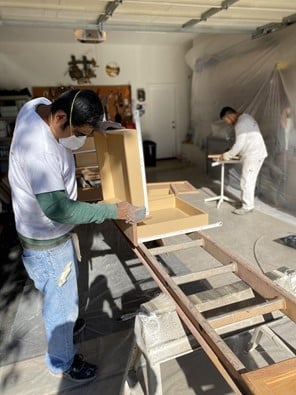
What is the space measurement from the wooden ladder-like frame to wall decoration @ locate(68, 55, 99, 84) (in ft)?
20.0

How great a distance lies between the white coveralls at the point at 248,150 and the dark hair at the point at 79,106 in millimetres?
3022

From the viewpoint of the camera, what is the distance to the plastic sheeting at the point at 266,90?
384 cm

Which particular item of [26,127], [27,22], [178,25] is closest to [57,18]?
[27,22]

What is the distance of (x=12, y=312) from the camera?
2238 mm

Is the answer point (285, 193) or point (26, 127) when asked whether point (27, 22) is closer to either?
point (26, 127)

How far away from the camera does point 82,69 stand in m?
6.82

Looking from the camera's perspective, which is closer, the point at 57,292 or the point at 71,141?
the point at 71,141

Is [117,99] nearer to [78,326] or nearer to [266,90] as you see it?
[266,90]

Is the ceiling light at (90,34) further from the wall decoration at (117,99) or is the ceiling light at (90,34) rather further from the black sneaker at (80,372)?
the wall decoration at (117,99)

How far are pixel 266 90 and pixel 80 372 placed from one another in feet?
13.5

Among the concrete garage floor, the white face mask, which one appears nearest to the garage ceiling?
the white face mask

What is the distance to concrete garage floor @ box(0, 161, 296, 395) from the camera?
1613 mm

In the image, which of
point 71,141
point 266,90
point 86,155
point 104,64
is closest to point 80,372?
point 71,141

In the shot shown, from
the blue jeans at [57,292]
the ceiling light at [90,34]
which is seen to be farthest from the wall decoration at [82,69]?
the blue jeans at [57,292]
